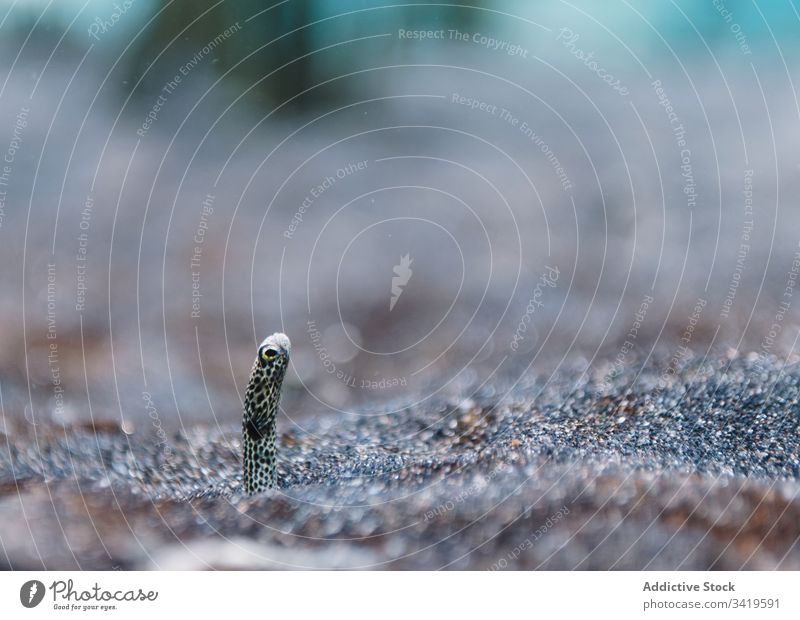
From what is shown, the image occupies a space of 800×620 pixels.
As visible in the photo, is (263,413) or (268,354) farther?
(263,413)

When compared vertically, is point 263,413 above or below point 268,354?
below
